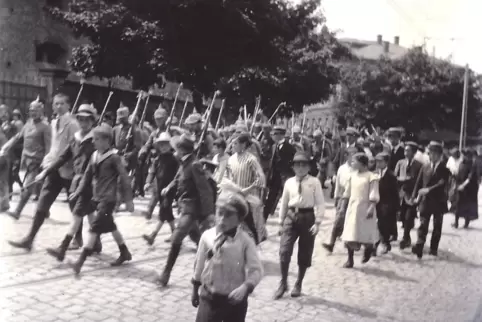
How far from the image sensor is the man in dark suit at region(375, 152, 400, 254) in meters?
10.1

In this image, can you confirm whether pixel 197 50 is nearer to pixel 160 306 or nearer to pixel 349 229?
pixel 349 229

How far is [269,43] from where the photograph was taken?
73.8 ft

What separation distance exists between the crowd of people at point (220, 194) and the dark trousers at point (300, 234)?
12 mm

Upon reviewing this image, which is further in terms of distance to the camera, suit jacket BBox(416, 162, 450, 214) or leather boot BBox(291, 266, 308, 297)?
suit jacket BBox(416, 162, 450, 214)

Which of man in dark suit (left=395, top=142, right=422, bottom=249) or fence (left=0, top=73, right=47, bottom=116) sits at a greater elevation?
fence (left=0, top=73, right=47, bottom=116)

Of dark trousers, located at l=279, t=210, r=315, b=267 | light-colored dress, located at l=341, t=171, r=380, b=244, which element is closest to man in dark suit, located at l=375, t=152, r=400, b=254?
light-colored dress, located at l=341, t=171, r=380, b=244

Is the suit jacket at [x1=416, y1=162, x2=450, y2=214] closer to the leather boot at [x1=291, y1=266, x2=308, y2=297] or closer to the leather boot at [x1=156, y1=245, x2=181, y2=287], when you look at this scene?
the leather boot at [x1=291, y1=266, x2=308, y2=297]

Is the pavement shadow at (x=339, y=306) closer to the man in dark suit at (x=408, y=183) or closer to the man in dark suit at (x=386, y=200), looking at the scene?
the man in dark suit at (x=386, y=200)

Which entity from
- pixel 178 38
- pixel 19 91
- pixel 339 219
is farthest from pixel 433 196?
pixel 178 38

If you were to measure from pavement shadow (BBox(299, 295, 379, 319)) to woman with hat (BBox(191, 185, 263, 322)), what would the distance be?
2652mm

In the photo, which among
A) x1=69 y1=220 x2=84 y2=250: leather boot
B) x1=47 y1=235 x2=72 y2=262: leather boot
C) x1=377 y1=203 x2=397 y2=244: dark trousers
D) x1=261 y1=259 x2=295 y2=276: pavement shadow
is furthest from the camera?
x1=377 y1=203 x2=397 y2=244: dark trousers

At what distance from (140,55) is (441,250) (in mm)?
13140

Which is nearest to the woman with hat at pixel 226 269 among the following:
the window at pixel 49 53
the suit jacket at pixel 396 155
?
the suit jacket at pixel 396 155

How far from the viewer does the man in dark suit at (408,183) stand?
34.7 feet
